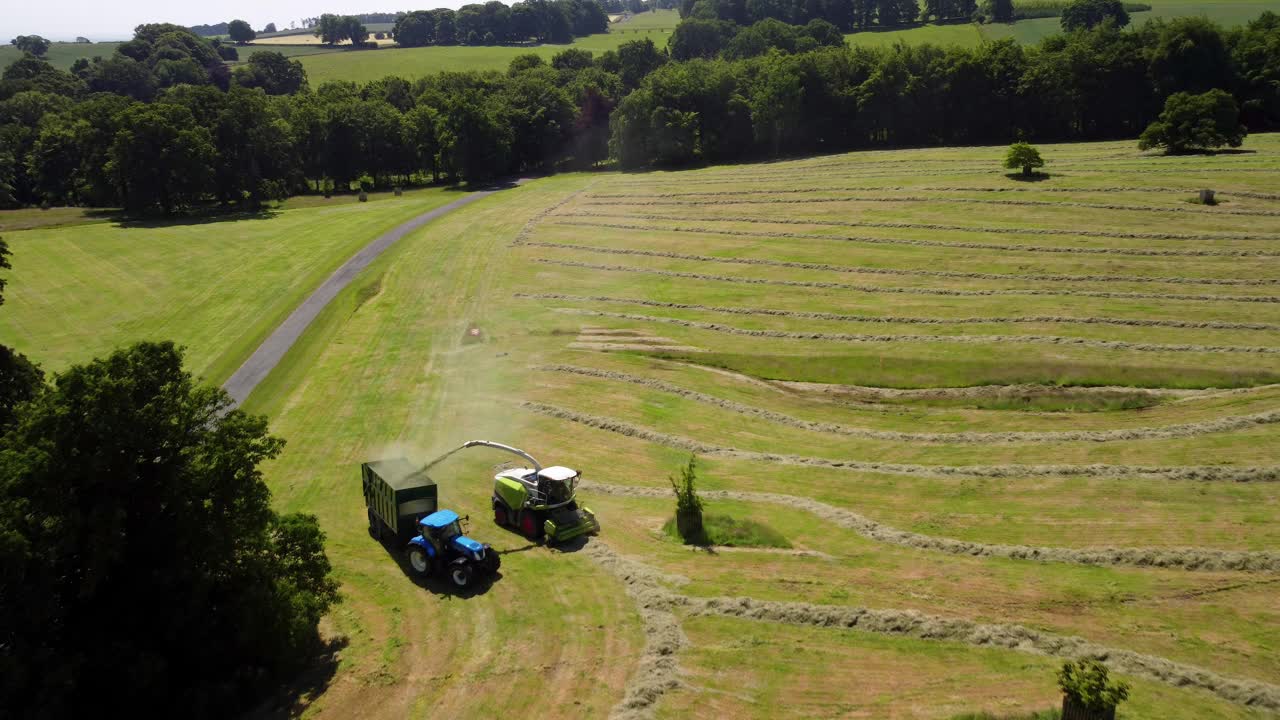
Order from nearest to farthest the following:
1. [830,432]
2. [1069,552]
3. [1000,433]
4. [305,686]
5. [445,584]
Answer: [305,686]
[445,584]
[1069,552]
[1000,433]
[830,432]

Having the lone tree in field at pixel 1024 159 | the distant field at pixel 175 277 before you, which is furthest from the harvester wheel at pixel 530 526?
the lone tree in field at pixel 1024 159

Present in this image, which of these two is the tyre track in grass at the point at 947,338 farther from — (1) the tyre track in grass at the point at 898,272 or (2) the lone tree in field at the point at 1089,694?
(2) the lone tree in field at the point at 1089,694

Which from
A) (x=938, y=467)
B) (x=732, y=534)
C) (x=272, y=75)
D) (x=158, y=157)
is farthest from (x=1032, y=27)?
(x=732, y=534)

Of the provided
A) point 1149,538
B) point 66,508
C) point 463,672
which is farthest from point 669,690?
point 1149,538

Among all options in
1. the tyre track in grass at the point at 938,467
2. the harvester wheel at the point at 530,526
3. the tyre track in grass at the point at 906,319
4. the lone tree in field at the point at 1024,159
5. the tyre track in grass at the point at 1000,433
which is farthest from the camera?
the lone tree in field at the point at 1024,159

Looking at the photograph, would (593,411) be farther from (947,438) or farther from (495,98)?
(495,98)

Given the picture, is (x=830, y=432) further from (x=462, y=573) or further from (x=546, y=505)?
(x=462, y=573)
